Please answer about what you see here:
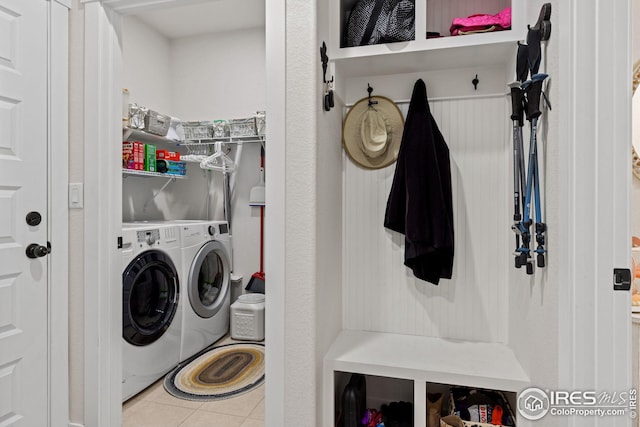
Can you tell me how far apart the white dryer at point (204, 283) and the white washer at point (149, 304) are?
0.08 metres

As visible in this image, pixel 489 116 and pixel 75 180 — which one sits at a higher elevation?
pixel 489 116

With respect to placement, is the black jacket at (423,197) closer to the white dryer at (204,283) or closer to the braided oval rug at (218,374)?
the braided oval rug at (218,374)

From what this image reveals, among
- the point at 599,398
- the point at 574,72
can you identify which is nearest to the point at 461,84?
the point at 574,72

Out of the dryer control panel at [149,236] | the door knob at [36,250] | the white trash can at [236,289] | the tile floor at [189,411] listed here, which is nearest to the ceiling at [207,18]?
the dryer control panel at [149,236]

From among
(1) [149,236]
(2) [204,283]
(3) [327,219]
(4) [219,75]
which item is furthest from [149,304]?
(4) [219,75]

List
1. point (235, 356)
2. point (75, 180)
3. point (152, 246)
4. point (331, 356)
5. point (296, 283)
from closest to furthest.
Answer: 1. point (296, 283)
2. point (331, 356)
3. point (75, 180)
4. point (152, 246)
5. point (235, 356)

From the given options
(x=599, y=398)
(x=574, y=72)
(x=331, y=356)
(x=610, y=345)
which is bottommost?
(x=331, y=356)

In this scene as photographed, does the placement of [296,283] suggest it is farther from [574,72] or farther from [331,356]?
[574,72]

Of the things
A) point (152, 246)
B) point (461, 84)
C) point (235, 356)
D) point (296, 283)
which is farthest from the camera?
point (235, 356)

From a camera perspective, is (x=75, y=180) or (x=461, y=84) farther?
(x=461, y=84)

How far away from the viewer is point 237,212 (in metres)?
3.50

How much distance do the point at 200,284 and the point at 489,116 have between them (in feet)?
7.59

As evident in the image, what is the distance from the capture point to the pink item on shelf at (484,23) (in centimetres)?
159

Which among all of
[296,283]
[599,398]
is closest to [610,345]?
[599,398]
